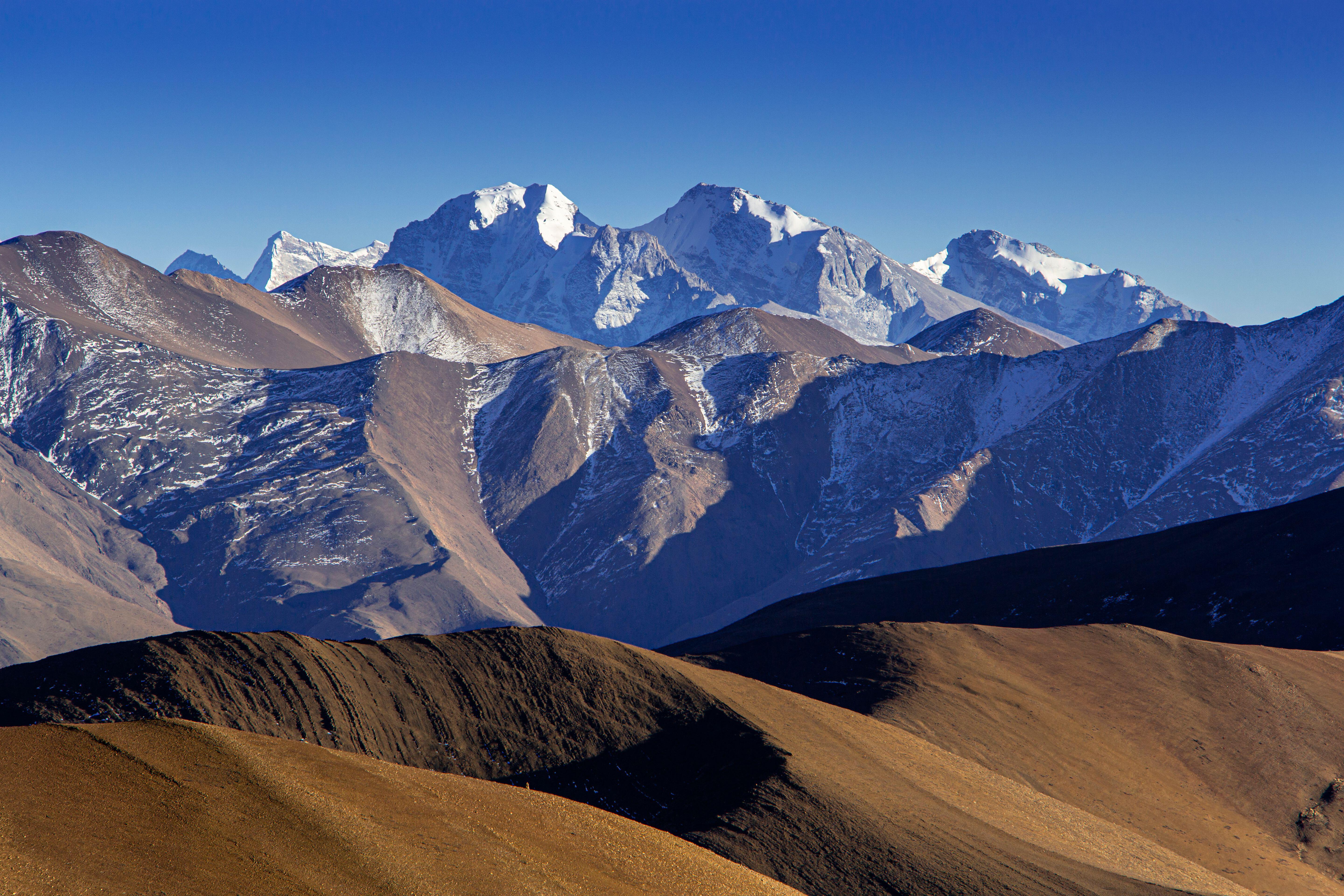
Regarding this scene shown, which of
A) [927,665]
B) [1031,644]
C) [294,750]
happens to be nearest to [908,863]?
[294,750]

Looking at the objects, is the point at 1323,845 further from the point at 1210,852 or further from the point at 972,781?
the point at 972,781

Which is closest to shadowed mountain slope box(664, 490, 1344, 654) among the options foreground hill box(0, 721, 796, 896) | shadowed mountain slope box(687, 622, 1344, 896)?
shadowed mountain slope box(687, 622, 1344, 896)

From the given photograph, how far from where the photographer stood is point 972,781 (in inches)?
1964

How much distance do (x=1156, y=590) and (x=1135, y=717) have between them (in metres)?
35.0

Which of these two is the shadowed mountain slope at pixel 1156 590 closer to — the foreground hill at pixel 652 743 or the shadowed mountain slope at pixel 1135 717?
the shadowed mountain slope at pixel 1135 717

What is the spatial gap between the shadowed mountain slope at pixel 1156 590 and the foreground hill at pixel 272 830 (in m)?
60.5

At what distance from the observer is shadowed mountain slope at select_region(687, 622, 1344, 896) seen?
58.8 metres

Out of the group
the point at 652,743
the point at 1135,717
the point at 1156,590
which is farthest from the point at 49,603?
the point at 1135,717

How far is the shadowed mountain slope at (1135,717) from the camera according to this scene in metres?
58.8

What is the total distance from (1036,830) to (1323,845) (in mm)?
25125

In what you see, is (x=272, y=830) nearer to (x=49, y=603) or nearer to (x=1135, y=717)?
(x=1135, y=717)

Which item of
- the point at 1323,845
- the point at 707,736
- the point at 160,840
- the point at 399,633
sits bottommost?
the point at 399,633

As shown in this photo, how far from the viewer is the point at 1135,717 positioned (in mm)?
69688

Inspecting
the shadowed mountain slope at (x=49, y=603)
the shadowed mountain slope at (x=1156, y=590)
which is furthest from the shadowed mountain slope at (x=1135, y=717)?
the shadowed mountain slope at (x=49, y=603)
